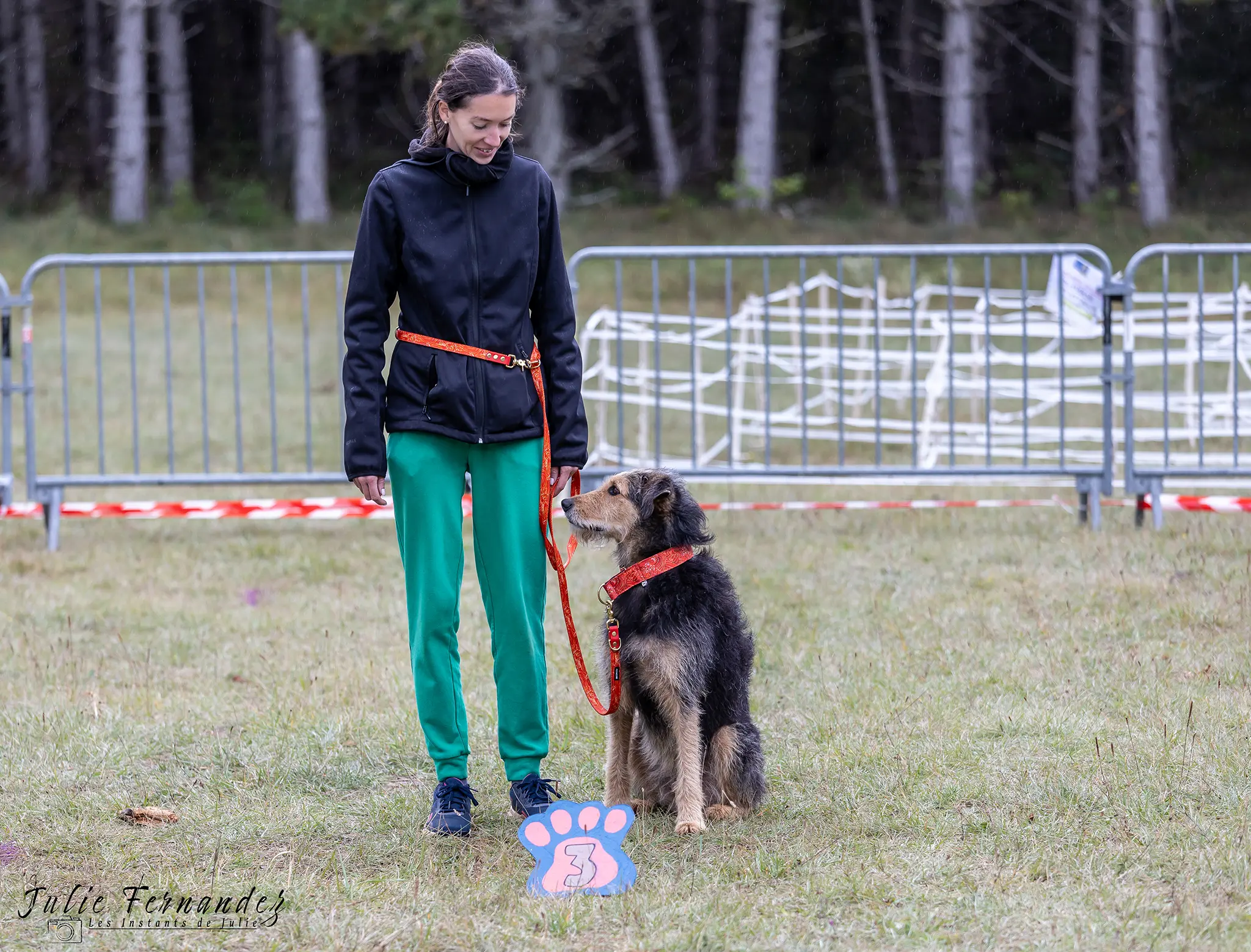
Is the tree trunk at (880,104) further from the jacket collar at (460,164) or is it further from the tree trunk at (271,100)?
the jacket collar at (460,164)

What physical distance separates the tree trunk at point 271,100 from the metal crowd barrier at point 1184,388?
76.7ft

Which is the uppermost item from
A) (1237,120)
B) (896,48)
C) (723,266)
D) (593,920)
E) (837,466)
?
(896,48)

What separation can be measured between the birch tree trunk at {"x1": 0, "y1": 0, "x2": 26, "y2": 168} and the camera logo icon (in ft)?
114

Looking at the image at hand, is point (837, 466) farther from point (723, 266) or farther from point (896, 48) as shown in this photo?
point (896, 48)

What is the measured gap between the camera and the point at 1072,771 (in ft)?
14.5

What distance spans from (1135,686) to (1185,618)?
42.2 inches

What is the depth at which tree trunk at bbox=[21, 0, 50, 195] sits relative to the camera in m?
33.1

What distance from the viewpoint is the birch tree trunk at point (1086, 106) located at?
28.7 meters

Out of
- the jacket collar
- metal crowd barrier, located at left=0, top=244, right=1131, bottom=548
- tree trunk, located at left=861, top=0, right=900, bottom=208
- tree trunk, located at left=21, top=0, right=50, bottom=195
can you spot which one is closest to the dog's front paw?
the jacket collar

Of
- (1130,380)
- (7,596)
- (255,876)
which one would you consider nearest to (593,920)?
(255,876)

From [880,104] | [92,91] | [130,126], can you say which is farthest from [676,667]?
[92,91]

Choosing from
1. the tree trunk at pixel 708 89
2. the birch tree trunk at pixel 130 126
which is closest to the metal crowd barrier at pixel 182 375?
the birch tree trunk at pixel 130 126

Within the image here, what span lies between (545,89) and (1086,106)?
11558 mm

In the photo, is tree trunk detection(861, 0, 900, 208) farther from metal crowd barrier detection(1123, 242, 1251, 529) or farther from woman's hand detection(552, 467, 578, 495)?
woman's hand detection(552, 467, 578, 495)
